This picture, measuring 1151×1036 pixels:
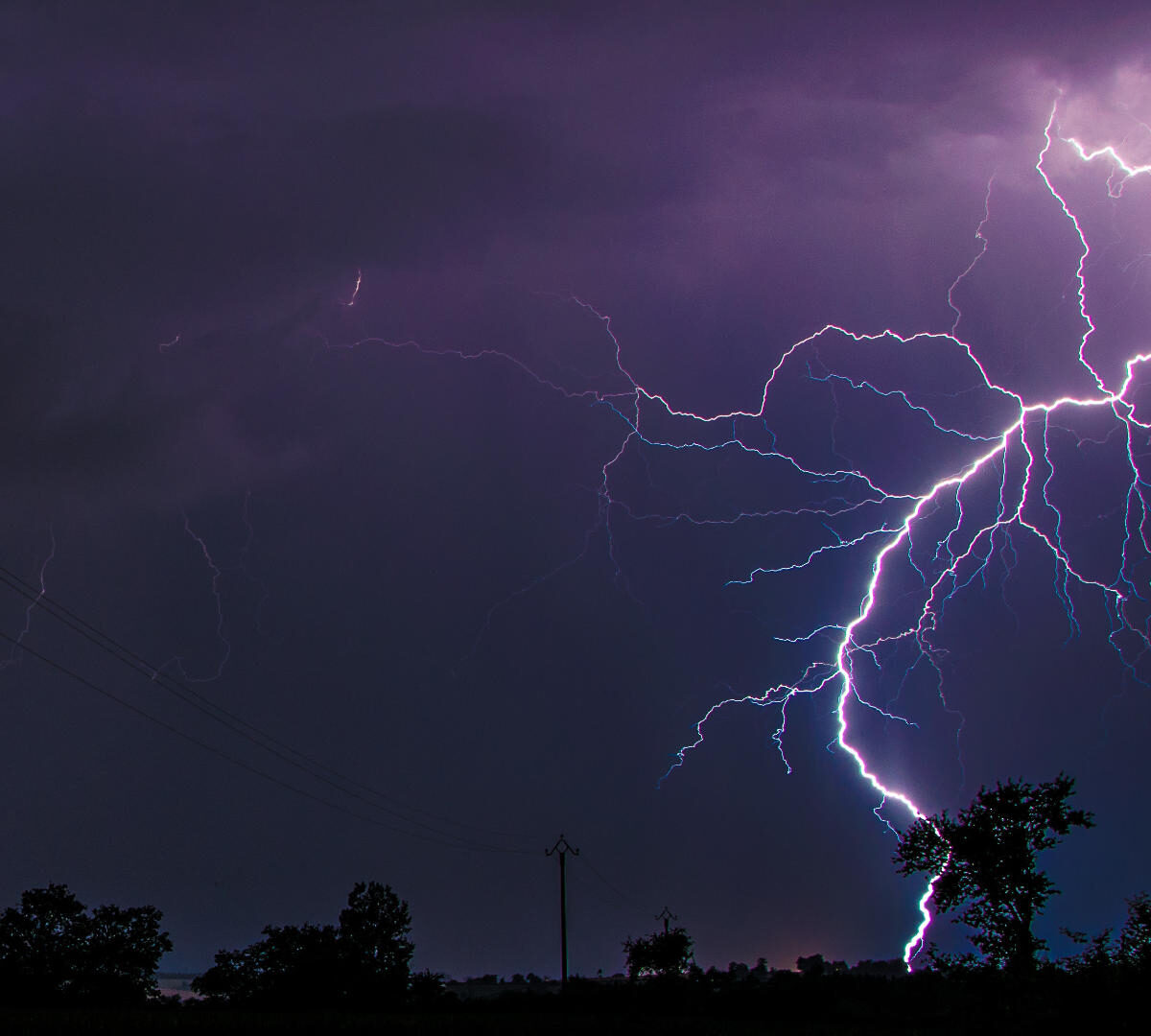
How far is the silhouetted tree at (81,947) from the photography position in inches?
1388

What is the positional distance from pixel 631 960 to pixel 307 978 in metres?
21.7

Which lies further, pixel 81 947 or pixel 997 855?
pixel 81 947

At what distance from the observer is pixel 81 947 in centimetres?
3659

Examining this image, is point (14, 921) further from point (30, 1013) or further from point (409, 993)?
point (30, 1013)

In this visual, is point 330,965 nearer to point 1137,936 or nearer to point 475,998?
point 475,998

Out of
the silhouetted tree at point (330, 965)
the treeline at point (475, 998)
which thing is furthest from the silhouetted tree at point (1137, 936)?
the silhouetted tree at point (330, 965)

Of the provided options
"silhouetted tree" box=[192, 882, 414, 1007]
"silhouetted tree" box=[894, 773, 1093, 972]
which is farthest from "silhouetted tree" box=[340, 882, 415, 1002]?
"silhouetted tree" box=[894, 773, 1093, 972]

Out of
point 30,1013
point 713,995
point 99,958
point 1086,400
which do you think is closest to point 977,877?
point 713,995

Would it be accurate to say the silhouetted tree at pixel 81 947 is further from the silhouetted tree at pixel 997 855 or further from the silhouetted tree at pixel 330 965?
the silhouetted tree at pixel 997 855

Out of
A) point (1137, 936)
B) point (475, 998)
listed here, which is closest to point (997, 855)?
point (1137, 936)

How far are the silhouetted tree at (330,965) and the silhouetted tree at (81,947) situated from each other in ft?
8.33

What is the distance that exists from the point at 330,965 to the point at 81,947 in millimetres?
9193

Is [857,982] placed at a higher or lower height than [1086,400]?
lower

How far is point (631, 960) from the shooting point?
51.8m
